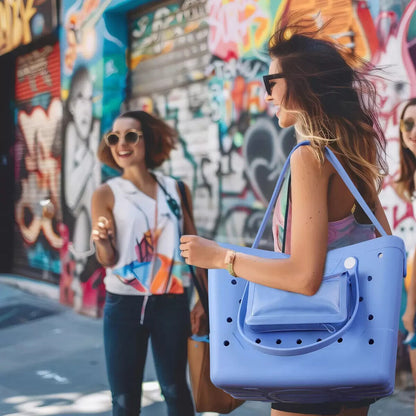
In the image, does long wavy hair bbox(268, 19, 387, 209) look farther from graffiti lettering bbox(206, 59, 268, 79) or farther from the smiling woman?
graffiti lettering bbox(206, 59, 268, 79)

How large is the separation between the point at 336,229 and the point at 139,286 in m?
1.47

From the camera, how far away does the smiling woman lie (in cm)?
279

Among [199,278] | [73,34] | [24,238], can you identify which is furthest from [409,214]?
[24,238]

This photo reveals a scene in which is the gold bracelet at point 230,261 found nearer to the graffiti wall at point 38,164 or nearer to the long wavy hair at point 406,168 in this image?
the long wavy hair at point 406,168

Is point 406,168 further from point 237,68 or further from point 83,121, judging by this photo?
point 83,121

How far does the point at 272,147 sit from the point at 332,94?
3.70 m

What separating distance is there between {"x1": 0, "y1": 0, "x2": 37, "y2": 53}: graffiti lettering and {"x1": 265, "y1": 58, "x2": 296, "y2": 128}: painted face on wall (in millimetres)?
7489

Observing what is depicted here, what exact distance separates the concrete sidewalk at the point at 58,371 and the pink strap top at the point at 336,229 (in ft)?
8.33

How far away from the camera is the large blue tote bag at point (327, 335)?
55.0 inches

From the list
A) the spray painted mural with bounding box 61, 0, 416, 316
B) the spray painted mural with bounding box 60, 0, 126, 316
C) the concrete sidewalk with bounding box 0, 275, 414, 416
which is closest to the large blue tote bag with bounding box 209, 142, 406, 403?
the concrete sidewalk with bounding box 0, 275, 414, 416

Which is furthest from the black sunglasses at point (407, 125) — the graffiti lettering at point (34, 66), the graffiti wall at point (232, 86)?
the graffiti lettering at point (34, 66)

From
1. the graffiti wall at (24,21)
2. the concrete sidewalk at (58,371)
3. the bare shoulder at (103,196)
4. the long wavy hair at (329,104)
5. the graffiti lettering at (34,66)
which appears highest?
the graffiti wall at (24,21)

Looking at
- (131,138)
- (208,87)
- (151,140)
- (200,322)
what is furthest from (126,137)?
(208,87)

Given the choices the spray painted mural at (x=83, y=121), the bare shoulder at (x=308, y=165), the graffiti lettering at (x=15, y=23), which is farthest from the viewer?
the graffiti lettering at (x=15, y=23)
